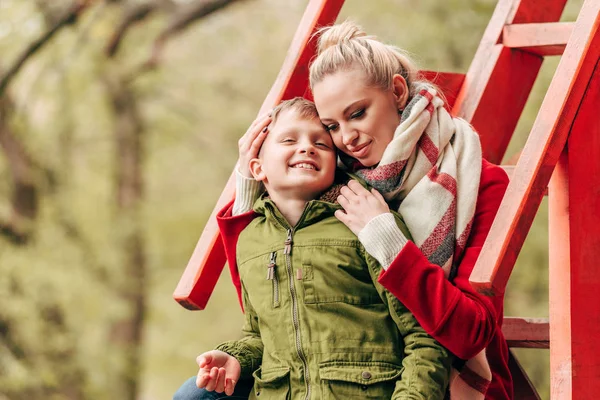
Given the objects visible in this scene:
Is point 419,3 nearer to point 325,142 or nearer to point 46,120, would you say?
point 46,120

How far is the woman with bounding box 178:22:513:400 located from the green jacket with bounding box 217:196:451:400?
56mm

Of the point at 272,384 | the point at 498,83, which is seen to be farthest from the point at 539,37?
the point at 272,384

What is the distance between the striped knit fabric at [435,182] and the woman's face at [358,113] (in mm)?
42

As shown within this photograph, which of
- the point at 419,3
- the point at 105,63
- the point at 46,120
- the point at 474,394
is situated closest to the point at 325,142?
the point at 474,394

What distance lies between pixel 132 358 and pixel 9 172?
7.37ft

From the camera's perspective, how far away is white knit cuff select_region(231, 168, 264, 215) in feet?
6.79

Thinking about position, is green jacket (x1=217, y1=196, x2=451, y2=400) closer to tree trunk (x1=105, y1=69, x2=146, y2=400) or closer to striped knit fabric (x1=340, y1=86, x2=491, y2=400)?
striped knit fabric (x1=340, y1=86, x2=491, y2=400)

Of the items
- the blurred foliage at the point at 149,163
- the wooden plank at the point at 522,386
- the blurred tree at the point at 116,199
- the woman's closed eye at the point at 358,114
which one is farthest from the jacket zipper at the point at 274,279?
the blurred tree at the point at 116,199

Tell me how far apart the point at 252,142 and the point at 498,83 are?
813 mm

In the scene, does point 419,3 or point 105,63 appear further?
point 105,63

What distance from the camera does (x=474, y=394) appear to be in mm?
1771

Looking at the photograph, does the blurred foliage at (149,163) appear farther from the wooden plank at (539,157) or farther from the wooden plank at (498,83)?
the wooden plank at (539,157)

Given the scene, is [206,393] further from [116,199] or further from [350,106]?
[116,199]

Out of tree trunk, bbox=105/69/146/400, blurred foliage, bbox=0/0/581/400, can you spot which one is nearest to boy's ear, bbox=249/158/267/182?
blurred foliage, bbox=0/0/581/400
